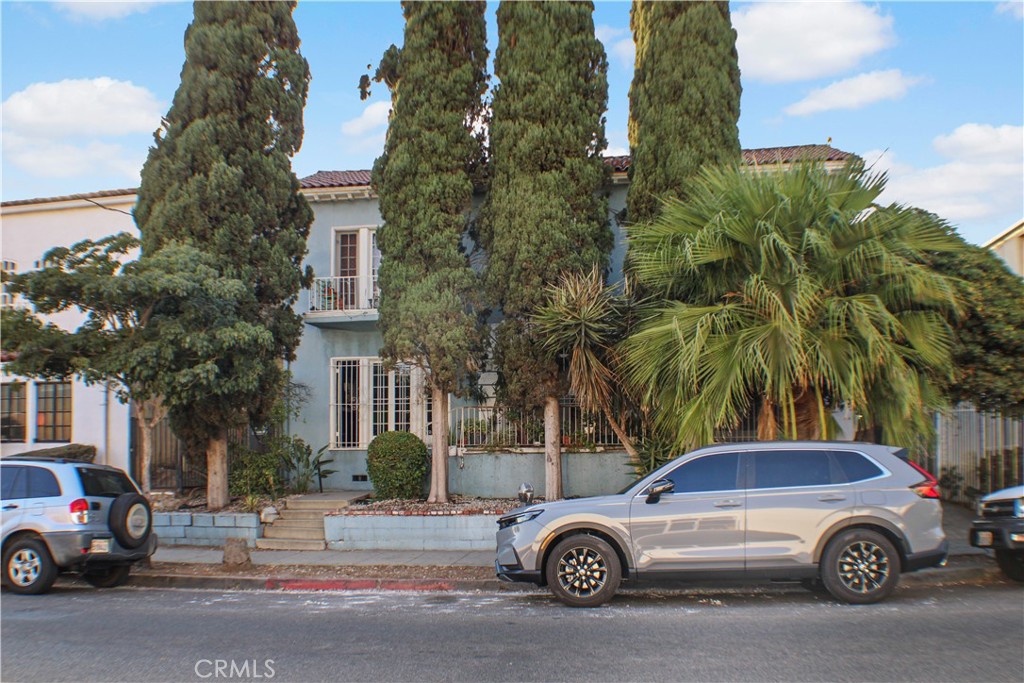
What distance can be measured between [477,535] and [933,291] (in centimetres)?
712

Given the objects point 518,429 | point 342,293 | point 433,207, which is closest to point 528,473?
point 518,429

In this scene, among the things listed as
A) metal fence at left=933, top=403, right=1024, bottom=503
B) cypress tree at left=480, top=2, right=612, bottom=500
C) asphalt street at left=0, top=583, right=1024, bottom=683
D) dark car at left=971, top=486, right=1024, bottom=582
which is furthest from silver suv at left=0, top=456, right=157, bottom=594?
metal fence at left=933, top=403, right=1024, bottom=503

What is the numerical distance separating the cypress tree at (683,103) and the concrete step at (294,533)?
7205 millimetres

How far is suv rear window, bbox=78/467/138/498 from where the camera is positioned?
10.3 m

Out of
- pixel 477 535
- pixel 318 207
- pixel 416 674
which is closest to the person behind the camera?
pixel 416 674

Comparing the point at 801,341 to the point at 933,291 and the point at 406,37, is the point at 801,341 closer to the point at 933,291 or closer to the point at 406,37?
the point at 933,291

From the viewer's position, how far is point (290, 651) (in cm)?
698

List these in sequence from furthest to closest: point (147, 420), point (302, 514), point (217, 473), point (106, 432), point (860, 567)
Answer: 1. point (106, 432)
2. point (217, 473)
3. point (302, 514)
4. point (147, 420)
5. point (860, 567)

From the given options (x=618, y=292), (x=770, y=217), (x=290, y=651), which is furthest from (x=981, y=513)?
(x=290, y=651)

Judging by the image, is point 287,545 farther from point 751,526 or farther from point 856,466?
point 856,466

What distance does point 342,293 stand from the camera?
55.2 ft

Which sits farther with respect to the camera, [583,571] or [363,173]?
[363,173]

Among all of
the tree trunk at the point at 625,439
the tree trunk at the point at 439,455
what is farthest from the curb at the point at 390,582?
the tree trunk at the point at 625,439

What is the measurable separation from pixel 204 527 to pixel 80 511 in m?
3.90
